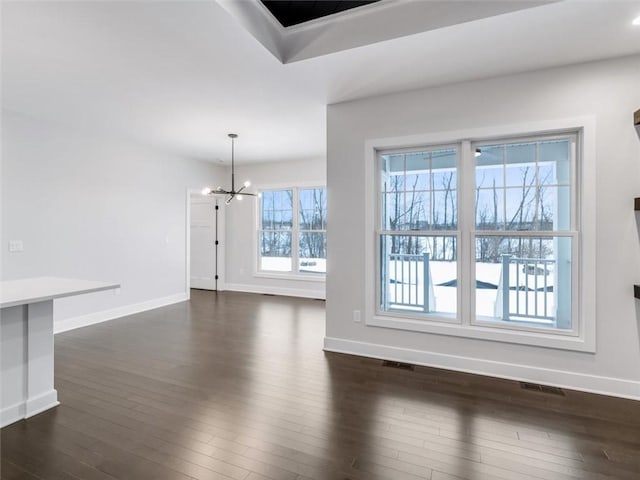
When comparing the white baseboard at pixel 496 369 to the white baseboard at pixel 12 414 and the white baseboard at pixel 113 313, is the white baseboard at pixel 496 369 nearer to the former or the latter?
the white baseboard at pixel 12 414

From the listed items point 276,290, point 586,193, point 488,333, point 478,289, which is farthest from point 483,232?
point 276,290

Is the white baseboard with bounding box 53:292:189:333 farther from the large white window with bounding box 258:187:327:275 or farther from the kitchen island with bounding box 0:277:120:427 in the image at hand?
the kitchen island with bounding box 0:277:120:427

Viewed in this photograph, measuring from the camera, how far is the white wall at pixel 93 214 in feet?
13.4

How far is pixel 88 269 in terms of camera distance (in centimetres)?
481

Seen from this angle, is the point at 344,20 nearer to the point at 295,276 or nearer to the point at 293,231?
the point at 293,231

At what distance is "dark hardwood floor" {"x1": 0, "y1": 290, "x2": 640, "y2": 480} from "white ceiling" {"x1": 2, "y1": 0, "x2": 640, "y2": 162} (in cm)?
271

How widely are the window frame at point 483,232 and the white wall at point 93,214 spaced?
12.9ft

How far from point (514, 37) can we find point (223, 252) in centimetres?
645

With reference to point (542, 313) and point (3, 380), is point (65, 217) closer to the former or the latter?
point (3, 380)

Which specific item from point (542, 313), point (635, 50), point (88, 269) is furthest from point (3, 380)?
point (635, 50)

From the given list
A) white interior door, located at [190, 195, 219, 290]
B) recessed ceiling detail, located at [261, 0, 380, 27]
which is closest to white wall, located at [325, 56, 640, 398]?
recessed ceiling detail, located at [261, 0, 380, 27]

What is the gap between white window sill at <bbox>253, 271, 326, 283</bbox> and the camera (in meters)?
6.71

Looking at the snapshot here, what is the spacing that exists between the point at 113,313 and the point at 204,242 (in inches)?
110

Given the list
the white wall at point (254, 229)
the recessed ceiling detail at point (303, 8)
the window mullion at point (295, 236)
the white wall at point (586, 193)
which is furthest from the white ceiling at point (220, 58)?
the window mullion at point (295, 236)
